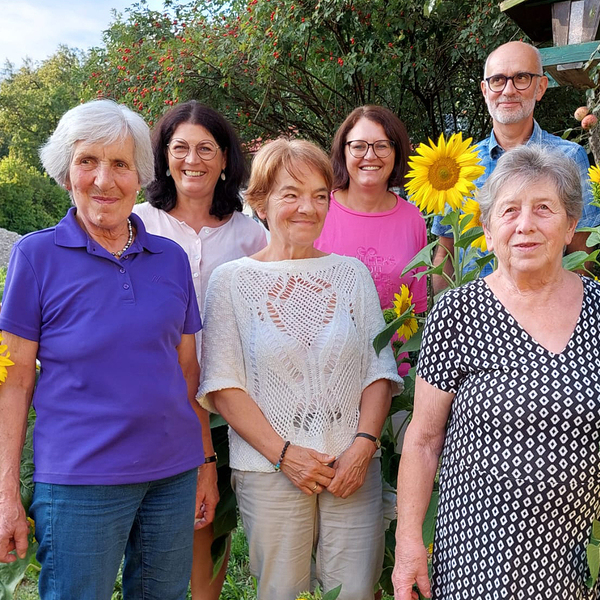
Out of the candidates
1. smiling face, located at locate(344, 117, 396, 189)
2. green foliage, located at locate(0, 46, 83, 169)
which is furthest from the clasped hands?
green foliage, located at locate(0, 46, 83, 169)

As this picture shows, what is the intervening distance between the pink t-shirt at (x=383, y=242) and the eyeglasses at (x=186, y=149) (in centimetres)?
56

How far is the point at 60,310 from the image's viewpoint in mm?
1779

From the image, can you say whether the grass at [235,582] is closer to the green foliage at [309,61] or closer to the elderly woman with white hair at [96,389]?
the elderly woman with white hair at [96,389]

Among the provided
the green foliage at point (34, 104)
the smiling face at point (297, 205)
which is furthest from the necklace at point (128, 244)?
the green foliage at point (34, 104)

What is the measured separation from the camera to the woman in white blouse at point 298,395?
2107mm

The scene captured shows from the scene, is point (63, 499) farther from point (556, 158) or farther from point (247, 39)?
point (247, 39)

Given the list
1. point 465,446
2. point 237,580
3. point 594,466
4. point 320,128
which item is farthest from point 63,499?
point 320,128

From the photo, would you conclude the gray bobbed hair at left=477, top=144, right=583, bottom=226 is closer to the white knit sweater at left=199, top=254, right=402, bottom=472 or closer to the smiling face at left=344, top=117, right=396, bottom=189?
the white knit sweater at left=199, top=254, right=402, bottom=472

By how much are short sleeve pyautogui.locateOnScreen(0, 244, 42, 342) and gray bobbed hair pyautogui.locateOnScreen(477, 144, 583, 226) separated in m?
1.14

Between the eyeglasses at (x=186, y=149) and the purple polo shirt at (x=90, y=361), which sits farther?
the eyeglasses at (x=186, y=149)

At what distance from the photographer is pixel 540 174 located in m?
1.66

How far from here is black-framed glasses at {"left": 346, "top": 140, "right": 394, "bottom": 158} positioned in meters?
2.88

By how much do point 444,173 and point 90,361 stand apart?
47.9 inches

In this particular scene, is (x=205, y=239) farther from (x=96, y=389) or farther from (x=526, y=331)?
(x=526, y=331)
